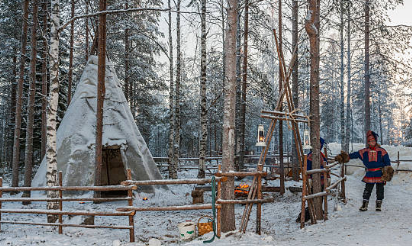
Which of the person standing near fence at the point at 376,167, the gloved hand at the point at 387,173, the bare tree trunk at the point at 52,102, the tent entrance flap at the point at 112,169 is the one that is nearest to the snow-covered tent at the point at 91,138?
the tent entrance flap at the point at 112,169

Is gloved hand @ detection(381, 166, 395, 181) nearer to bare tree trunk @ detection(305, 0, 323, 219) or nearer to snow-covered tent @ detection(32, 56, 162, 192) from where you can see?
bare tree trunk @ detection(305, 0, 323, 219)

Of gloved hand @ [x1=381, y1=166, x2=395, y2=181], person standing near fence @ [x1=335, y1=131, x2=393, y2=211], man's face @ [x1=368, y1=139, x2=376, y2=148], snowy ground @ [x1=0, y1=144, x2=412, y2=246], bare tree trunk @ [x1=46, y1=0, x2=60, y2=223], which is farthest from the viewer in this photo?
bare tree trunk @ [x1=46, y1=0, x2=60, y2=223]

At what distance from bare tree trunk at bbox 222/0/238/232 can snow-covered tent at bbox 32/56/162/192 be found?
195 inches

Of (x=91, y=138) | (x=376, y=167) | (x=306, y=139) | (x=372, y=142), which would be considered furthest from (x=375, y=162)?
(x=91, y=138)

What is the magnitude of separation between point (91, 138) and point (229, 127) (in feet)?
20.9

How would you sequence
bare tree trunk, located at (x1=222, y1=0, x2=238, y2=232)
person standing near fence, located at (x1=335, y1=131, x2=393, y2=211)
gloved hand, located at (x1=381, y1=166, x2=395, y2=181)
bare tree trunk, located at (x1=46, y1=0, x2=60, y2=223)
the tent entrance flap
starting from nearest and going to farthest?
bare tree trunk, located at (x1=222, y1=0, x2=238, y2=232) < gloved hand, located at (x1=381, y1=166, x2=395, y2=181) < person standing near fence, located at (x1=335, y1=131, x2=393, y2=211) < bare tree trunk, located at (x1=46, y1=0, x2=60, y2=223) < the tent entrance flap

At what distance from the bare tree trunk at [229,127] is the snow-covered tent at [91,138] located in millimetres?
4944

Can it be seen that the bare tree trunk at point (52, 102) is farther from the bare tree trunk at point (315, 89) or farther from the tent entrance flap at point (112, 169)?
the bare tree trunk at point (315, 89)

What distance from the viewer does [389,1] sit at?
1166cm

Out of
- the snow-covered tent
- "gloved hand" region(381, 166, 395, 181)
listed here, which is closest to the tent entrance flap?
the snow-covered tent

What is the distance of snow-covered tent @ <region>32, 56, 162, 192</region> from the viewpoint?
966 cm

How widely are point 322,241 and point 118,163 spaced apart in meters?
9.22

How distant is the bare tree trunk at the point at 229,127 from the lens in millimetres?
5453

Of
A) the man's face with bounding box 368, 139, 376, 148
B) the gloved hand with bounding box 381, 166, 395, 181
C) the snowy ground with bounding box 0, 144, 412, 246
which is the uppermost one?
the man's face with bounding box 368, 139, 376, 148
